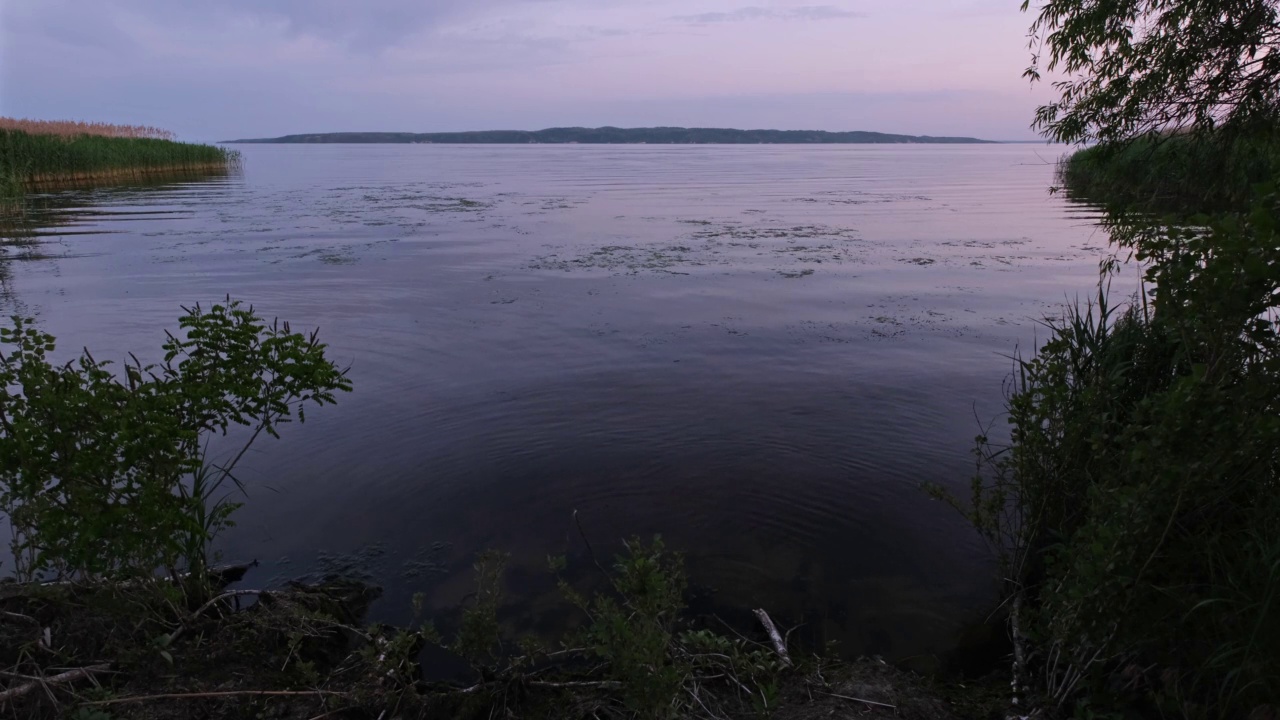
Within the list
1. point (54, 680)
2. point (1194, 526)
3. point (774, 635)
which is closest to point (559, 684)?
point (774, 635)

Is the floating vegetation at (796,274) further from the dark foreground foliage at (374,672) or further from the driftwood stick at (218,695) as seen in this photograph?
the driftwood stick at (218,695)

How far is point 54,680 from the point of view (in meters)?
3.63

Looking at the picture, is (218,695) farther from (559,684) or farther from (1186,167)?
(1186,167)

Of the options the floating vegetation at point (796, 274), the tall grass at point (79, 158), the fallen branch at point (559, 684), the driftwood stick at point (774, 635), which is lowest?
the driftwood stick at point (774, 635)

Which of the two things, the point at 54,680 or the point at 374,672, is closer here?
the point at 54,680

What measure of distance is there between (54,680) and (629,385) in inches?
263

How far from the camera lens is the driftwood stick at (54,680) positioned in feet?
11.4

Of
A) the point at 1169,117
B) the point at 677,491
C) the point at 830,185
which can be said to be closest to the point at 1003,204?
the point at 830,185

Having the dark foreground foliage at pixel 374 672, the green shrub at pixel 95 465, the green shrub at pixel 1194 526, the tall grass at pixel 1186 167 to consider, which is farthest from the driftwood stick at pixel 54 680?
the tall grass at pixel 1186 167

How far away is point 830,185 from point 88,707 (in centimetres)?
4230

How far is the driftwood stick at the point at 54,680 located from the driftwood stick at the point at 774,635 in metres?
3.42

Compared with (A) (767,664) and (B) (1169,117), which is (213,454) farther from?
Answer: (B) (1169,117)

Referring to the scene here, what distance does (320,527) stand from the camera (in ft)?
21.0

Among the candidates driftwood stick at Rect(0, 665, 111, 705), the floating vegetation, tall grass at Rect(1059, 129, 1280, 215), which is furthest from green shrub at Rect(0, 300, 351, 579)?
the floating vegetation
